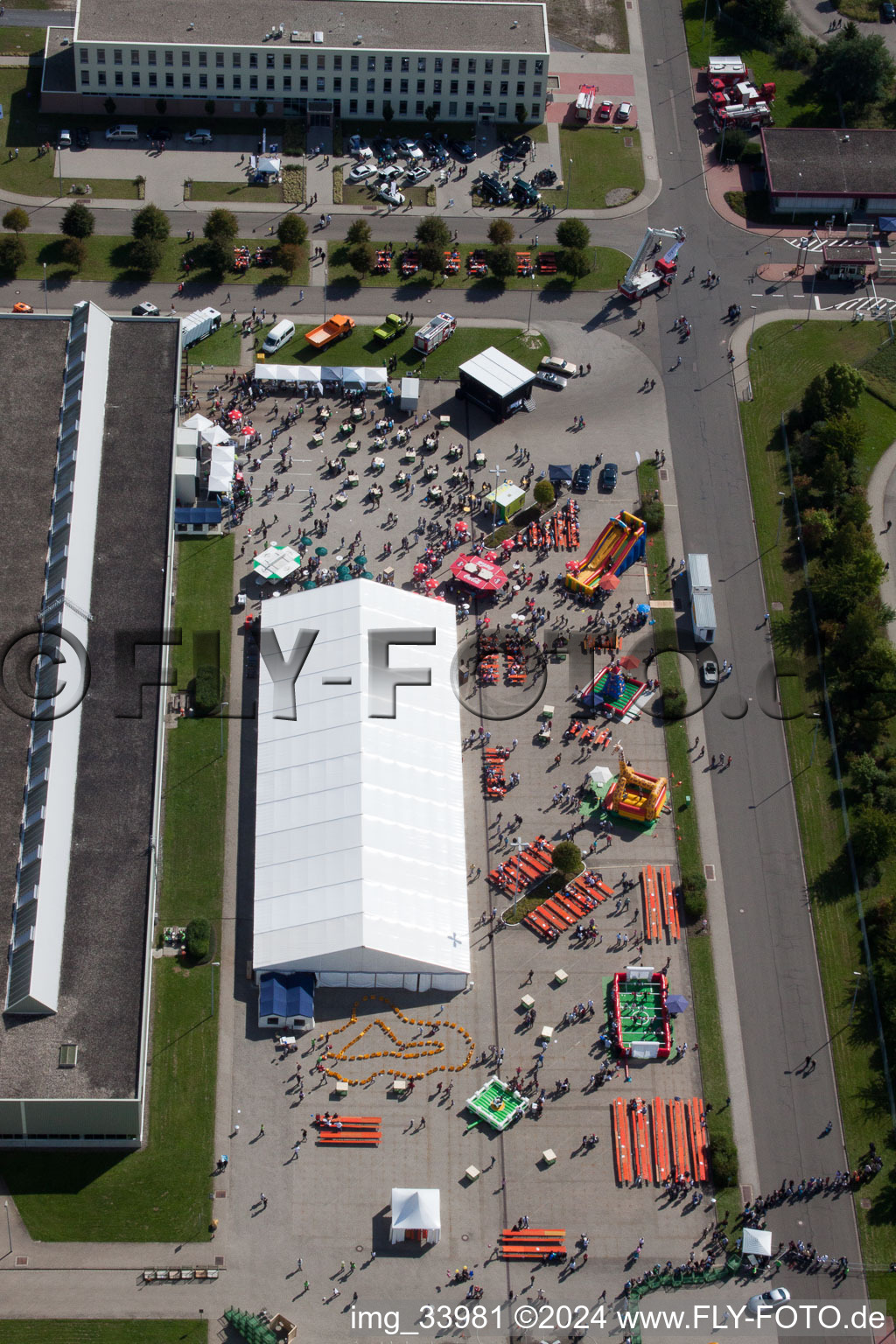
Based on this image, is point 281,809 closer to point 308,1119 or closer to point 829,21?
point 308,1119

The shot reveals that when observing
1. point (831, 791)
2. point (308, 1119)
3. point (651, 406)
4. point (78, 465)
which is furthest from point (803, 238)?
point (308, 1119)

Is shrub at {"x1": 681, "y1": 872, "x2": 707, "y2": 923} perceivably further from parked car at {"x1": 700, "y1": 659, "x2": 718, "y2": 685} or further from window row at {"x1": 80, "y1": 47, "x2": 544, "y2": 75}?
window row at {"x1": 80, "y1": 47, "x2": 544, "y2": 75}

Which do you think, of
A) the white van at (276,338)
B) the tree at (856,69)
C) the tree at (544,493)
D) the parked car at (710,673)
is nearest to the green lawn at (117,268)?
the white van at (276,338)

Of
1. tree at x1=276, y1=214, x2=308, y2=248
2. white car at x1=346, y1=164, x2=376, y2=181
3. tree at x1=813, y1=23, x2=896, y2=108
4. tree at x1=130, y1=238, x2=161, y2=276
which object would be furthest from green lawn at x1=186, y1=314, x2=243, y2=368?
tree at x1=813, y1=23, x2=896, y2=108

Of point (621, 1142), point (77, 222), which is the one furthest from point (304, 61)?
point (621, 1142)

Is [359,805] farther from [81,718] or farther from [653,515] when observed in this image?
[653,515]

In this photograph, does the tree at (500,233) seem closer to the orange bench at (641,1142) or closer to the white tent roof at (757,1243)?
the orange bench at (641,1142)
